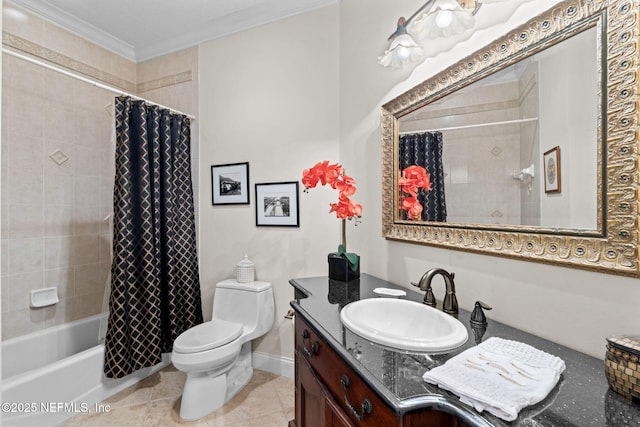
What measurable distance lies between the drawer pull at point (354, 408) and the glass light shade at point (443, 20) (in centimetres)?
129

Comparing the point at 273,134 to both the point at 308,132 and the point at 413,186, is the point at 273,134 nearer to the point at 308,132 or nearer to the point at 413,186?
the point at 308,132

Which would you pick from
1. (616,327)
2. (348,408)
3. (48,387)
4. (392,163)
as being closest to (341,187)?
(392,163)

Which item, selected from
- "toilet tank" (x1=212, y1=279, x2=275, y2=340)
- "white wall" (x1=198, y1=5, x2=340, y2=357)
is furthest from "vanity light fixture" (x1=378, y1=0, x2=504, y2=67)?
"toilet tank" (x1=212, y1=279, x2=275, y2=340)

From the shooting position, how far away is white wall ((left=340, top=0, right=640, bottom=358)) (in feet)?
2.47

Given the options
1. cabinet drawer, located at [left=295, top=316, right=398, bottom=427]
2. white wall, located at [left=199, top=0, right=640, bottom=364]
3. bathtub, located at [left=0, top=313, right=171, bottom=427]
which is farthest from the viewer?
bathtub, located at [left=0, top=313, right=171, bottom=427]

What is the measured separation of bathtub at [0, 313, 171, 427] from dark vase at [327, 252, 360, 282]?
1664 mm

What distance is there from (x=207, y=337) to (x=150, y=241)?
2.67 ft

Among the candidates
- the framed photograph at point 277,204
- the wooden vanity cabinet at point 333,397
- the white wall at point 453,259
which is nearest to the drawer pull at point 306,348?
the wooden vanity cabinet at point 333,397

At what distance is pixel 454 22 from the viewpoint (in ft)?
3.59

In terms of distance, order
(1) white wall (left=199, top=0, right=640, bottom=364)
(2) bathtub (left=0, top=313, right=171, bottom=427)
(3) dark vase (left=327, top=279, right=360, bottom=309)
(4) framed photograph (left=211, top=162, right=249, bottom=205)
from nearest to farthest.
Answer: (3) dark vase (left=327, top=279, right=360, bottom=309) < (1) white wall (left=199, top=0, right=640, bottom=364) < (2) bathtub (left=0, top=313, right=171, bottom=427) < (4) framed photograph (left=211, top=162, right=249, bottom=205)

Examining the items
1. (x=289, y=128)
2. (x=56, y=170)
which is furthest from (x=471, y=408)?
(x=56, y=170)

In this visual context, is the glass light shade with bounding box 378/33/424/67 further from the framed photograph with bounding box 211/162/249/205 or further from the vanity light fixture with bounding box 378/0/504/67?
the framed photograph with bounding box 211/162/249/205

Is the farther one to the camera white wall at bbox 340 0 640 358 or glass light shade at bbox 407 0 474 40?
glass light shade at bbox 407 0 474 40

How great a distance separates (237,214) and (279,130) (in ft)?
2.55
